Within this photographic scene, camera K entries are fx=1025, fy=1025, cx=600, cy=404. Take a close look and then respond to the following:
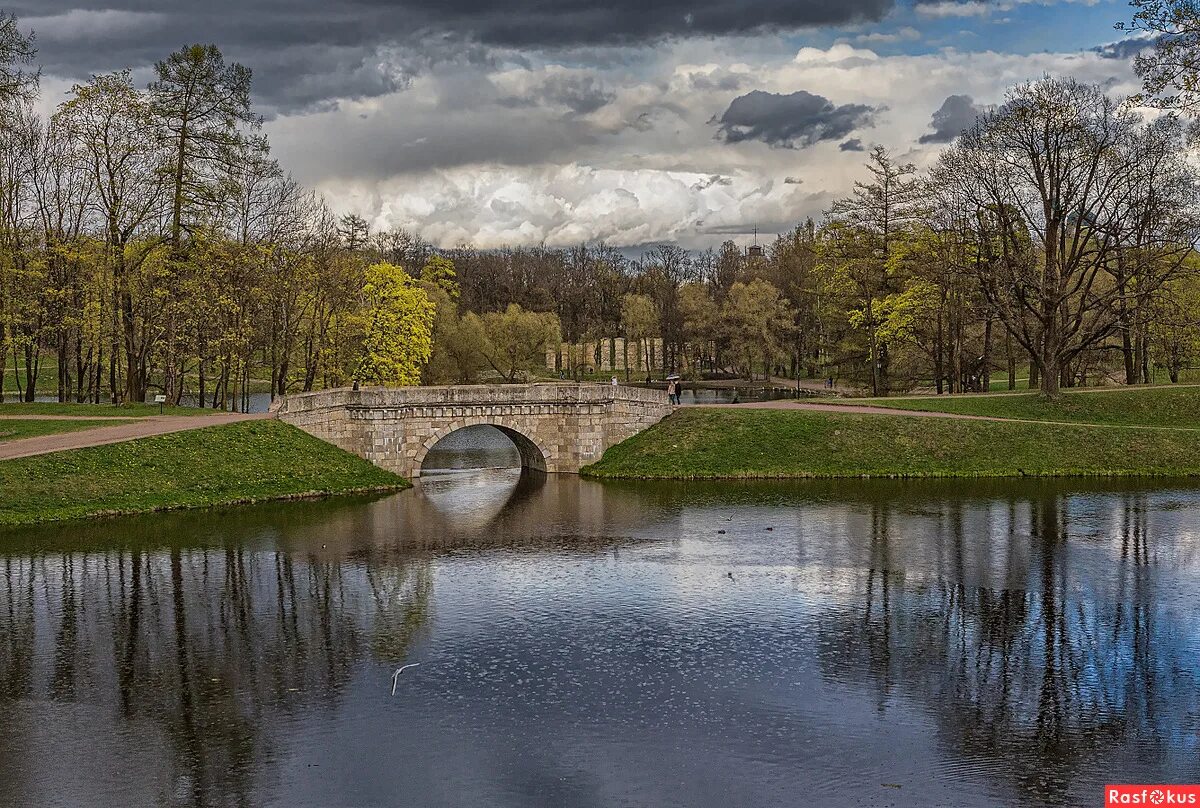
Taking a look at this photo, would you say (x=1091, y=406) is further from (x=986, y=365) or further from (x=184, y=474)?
(x=184, y=474)

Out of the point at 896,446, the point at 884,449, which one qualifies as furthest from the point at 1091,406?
A: the point at 884,449

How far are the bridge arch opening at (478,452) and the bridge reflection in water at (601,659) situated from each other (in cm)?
1184

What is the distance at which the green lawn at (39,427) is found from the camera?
142 feet

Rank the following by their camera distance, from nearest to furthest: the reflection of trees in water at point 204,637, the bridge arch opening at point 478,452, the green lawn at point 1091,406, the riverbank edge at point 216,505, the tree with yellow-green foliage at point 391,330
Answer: the reflection of trees in water at point 204,637
the riverbank edge at point 216,505
the bridge arch opening at point 478,452
the green lawn at point 1091,406
the tree with yellow-green foliage at point 391,330

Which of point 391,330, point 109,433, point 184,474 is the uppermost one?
point 391,330

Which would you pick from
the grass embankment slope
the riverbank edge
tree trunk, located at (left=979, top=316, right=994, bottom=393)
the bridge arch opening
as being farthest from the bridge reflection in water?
tree trunk, located at (left=979, top=316, right=994, bottom=393)

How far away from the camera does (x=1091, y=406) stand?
55.2 metres

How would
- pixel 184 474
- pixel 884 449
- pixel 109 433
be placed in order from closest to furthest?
pixel 184 474, pixel 109 433, pixel 884 449

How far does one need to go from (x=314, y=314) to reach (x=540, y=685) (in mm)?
44870

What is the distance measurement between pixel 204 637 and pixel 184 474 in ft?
61.8

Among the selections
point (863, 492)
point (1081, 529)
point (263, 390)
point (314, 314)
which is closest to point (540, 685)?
point (1081, 529)

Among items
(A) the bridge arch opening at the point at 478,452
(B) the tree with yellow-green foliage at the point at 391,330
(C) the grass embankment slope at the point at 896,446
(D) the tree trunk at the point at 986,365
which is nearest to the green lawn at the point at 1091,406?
(C) the grass embankment slope at the point at 896,446

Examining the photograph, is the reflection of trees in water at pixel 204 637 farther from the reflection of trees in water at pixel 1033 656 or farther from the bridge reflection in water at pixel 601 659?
the reflection of trees in water at pixel 1033 656

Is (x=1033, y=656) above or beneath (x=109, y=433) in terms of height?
beneath
